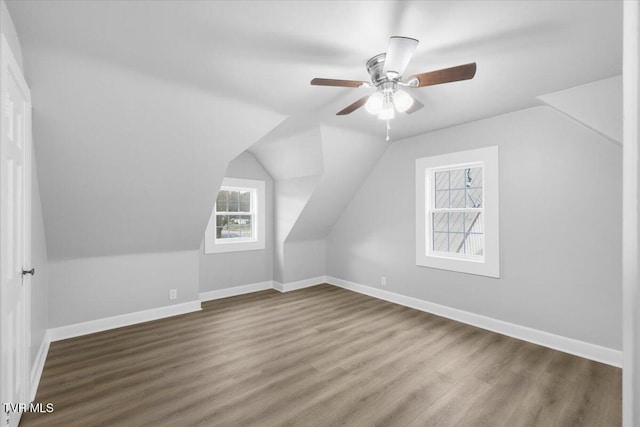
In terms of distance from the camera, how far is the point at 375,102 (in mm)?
2201

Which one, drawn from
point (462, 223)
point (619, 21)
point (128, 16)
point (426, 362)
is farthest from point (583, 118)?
point (128, 16)

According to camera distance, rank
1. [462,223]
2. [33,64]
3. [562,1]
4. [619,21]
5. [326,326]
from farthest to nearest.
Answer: [462,223]
[326,326]
[33,64]
[619,21]
[562,1]

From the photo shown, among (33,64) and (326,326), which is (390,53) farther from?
(326,326)

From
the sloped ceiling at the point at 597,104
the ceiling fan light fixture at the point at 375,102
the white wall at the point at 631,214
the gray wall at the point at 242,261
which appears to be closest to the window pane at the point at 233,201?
the gray wall at the point at 242,261

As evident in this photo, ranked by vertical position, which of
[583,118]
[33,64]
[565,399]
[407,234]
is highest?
[33,64]

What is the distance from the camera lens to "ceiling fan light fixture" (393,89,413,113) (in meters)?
2.11

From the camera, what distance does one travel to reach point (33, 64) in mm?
1993

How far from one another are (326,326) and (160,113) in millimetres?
2752

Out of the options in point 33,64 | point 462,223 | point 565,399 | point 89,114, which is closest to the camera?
point 33,64

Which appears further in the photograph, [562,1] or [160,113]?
[160,113]

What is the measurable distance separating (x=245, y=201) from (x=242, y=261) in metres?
0.97

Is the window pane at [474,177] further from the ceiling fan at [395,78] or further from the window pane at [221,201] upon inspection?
the window pane at [221,201]

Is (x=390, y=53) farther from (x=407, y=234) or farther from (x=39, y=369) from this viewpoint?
(x=39, y=369)

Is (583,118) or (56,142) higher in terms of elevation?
(583,118)
